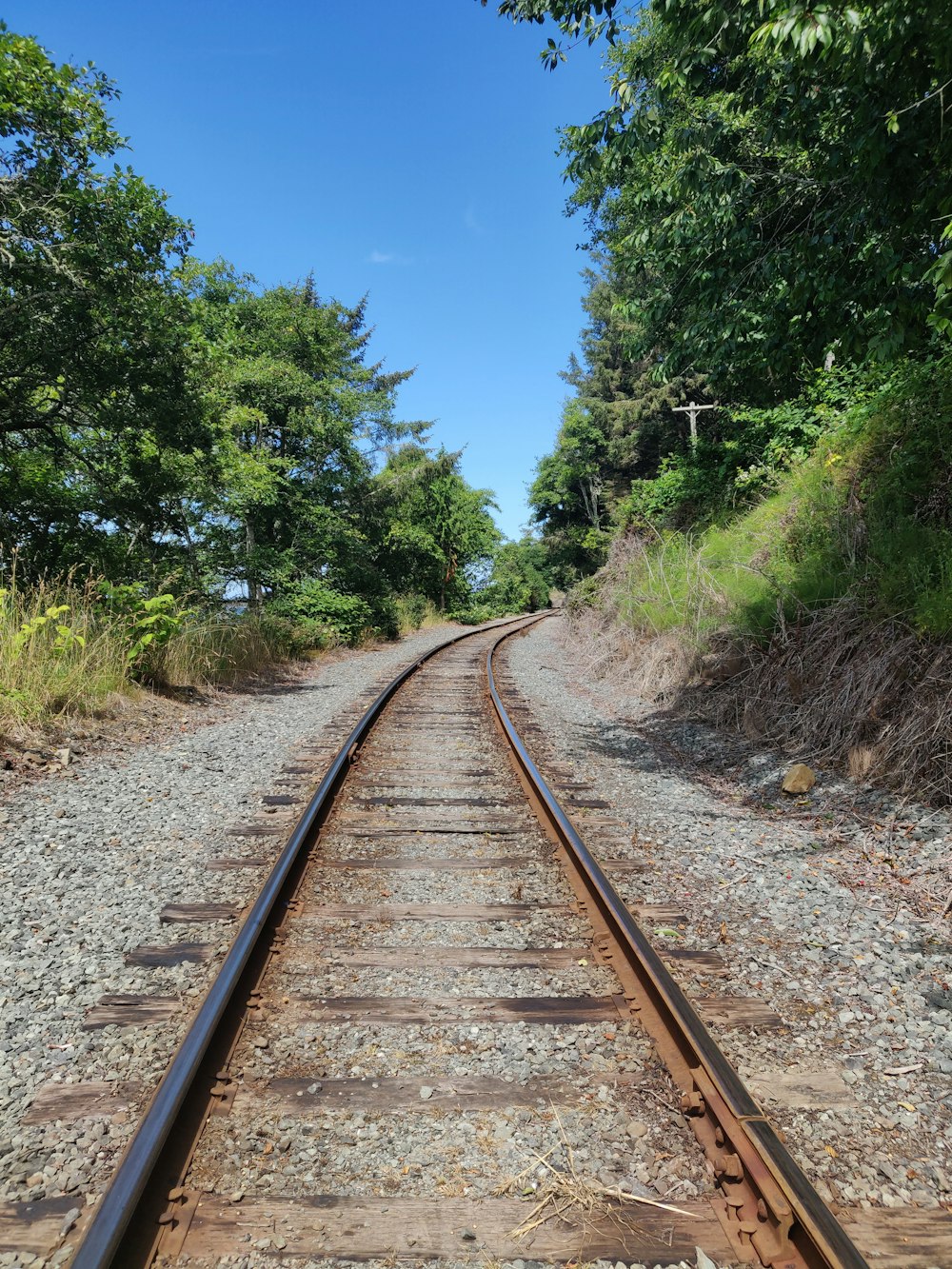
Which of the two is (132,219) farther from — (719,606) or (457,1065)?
(457,1065)

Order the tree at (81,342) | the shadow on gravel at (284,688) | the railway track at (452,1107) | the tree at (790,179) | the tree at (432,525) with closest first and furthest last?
the railway track at (452,1107) → the tree at (790,179) → the tree at (81,342) → the shadow on gravel at (284,688) → the tree at (432,525)

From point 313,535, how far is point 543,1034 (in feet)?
55.9

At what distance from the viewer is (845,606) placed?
249 inches

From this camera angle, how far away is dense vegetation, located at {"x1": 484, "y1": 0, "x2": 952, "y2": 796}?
163 inches

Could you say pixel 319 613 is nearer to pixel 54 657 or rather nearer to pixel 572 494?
pixel 54 657

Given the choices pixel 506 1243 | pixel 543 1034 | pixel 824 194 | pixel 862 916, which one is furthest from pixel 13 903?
pixel 824 194

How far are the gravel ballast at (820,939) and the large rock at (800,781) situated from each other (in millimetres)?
73

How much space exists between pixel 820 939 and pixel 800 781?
90.1 inches

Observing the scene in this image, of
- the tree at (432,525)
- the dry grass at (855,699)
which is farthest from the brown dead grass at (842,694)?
the tree at (432,525)

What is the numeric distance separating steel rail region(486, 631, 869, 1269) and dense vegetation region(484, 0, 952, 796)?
9.84 feet

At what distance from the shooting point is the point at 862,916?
3.51m

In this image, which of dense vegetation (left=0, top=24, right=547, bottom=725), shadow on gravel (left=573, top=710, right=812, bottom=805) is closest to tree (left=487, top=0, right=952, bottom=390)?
shadow on gravel (left=573, top=710, right=812, bottom=805)

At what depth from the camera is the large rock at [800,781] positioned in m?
5.37

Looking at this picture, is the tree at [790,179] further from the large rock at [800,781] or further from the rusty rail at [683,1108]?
the rusty rail at [683,1108]
